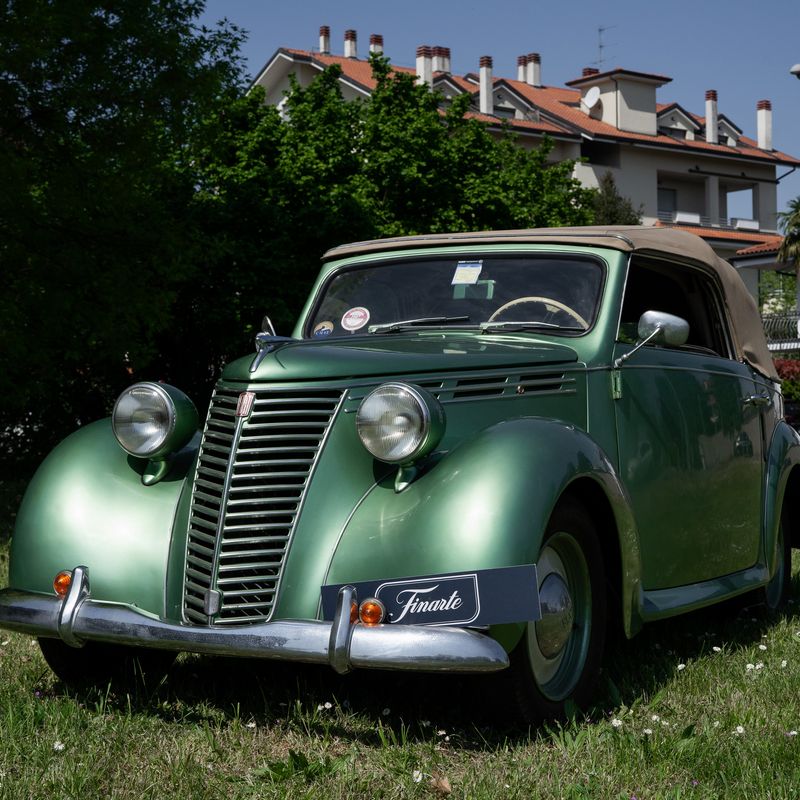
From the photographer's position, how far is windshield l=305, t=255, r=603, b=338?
474 centimetres

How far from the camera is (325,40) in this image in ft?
171

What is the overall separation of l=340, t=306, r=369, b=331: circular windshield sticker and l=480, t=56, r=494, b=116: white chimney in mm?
44297

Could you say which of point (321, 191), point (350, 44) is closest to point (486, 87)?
point (350, 44)

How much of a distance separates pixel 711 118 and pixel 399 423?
54754 millimetres

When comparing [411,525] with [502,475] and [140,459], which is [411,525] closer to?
[502,475]

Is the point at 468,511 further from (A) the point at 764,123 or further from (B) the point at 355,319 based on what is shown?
(A) the point at 764,123

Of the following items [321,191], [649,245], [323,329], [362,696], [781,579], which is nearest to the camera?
[362,696]

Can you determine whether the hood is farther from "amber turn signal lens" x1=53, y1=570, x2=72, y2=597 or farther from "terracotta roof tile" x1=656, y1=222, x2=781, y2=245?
"terracotta roof tile" x1=656, y1=222, x2=781, y2=245

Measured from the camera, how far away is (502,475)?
3543 mm

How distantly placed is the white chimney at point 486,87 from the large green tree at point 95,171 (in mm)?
34173

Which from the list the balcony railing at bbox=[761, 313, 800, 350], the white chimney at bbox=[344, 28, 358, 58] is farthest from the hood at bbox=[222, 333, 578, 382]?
the white chimney at bbox=[344, 28, 358, 58]

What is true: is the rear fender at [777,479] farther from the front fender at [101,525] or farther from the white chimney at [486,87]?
the white chimney at [486,87]

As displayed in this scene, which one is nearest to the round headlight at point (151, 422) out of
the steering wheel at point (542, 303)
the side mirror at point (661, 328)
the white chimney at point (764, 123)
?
the steering wheel at point (542, 303)

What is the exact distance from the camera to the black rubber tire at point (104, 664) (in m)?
4.17
